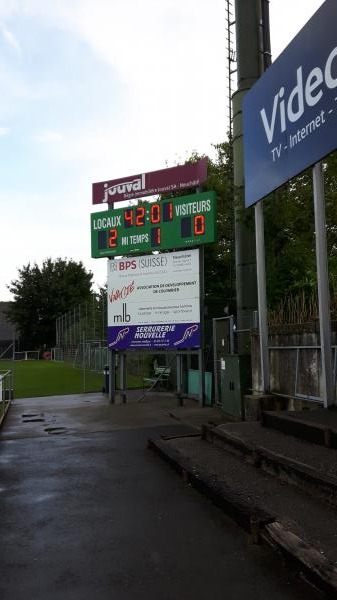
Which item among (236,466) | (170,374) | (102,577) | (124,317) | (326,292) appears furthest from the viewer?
(170,374)

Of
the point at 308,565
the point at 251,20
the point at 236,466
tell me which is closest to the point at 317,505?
the point at 308,565

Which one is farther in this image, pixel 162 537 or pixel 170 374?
pixel 170 374

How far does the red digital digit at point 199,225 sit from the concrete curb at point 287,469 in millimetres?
8283

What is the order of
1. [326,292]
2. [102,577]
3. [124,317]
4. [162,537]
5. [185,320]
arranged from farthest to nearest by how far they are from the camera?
1. [124,317]
2. [185,320]
3. [326,292]
4. [162,537]
5. [102,577]

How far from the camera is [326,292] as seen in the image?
7.39m

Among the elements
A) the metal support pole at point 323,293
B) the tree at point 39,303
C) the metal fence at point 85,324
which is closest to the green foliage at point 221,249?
the metal fence at point 85,324

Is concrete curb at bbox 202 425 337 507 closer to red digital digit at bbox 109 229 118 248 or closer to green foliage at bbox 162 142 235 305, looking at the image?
red digital digit at bbox 109 229 118 248

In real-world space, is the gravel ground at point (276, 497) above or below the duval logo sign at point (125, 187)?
below

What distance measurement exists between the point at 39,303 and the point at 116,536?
65261mm

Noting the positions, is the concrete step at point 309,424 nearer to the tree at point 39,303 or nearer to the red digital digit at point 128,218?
the red digital digit at point 128,218

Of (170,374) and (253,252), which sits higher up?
(253,252)

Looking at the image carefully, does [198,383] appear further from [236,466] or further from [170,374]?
[236,466]

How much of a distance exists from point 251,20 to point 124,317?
8.88 metres

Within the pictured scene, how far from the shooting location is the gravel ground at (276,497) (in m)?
4.21
